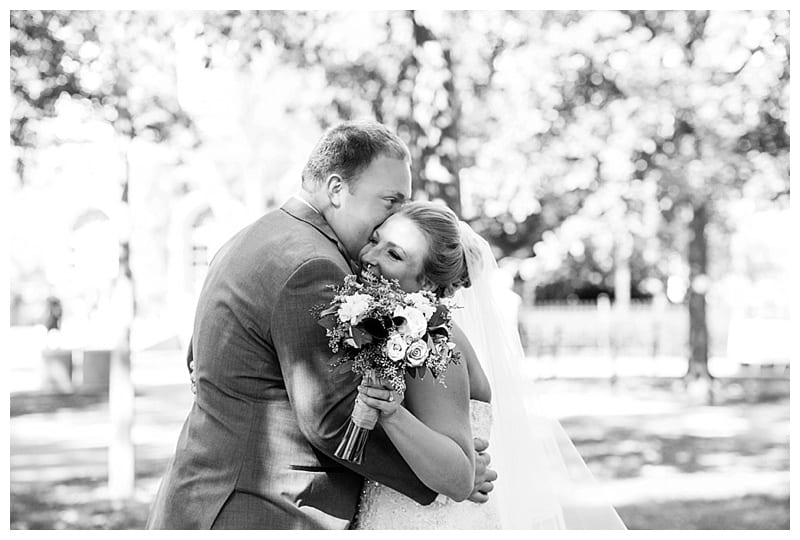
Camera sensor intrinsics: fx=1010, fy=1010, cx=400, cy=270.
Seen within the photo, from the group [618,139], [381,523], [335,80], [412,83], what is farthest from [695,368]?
[381,523]

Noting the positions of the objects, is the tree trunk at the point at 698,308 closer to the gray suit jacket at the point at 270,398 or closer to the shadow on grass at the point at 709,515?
the shadow on grass at the point at 709,515

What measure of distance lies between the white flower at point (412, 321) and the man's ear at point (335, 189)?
1.49ft

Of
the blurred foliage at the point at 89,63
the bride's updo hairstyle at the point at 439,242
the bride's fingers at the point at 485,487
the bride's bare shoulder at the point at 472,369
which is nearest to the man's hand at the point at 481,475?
the bride's fingers at the point at 485,487

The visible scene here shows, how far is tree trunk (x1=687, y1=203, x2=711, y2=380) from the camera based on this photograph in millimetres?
16719

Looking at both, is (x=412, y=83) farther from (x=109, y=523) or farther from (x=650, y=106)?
(x=650, y=106)

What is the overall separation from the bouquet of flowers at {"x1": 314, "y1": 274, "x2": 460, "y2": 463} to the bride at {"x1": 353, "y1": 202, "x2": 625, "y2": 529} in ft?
0.18

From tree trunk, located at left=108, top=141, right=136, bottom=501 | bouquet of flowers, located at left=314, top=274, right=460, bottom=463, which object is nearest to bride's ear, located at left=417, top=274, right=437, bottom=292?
bouquet of flowers, located at left=314, top=274, right=460, bottom=463

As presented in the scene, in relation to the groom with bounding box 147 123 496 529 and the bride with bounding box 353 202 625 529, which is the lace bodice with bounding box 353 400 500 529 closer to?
the bride with bounding box 353 202 625 529

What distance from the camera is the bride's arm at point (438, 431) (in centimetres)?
263

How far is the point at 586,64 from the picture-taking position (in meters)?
12.5

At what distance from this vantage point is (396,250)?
2879 millimetres

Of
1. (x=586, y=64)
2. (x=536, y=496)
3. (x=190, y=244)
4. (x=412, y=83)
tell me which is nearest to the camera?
(x=536, y=496)

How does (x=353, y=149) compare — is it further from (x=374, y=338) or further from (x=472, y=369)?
(x=472, y=369)

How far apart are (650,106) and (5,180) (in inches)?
348
